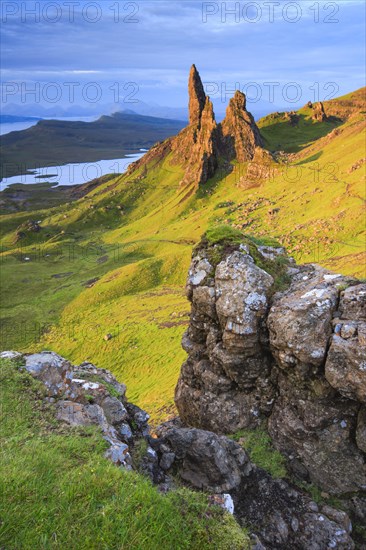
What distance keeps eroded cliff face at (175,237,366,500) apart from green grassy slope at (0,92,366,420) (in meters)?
11.2

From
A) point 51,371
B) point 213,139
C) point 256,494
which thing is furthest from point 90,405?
point 213,139

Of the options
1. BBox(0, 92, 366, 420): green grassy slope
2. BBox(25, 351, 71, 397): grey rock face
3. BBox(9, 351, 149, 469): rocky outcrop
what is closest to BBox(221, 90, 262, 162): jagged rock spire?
BBox(0, 92, 366, 420): green grassy slope

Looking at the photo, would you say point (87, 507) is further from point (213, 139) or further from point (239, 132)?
point (239, 132)

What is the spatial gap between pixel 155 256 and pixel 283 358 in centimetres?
7617

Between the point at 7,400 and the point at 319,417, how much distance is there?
13.9 metres

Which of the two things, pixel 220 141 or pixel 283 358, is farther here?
pixel 220 141

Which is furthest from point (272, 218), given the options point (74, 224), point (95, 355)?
point (74, 224)

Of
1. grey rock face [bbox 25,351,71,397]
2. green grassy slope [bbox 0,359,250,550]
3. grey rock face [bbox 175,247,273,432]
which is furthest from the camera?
grey rock face [bbox 175,247,273,432]

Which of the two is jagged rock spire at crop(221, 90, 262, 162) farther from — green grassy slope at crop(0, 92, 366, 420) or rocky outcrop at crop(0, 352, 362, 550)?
rocky outcrop at crop(0, 352, 362, 550)

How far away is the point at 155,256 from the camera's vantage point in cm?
9231

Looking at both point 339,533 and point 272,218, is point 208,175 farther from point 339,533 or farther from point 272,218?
point 339,533

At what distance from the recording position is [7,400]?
14258 millimetres

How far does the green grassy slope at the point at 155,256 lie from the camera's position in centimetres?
5141

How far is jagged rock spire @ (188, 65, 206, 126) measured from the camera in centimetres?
17238
